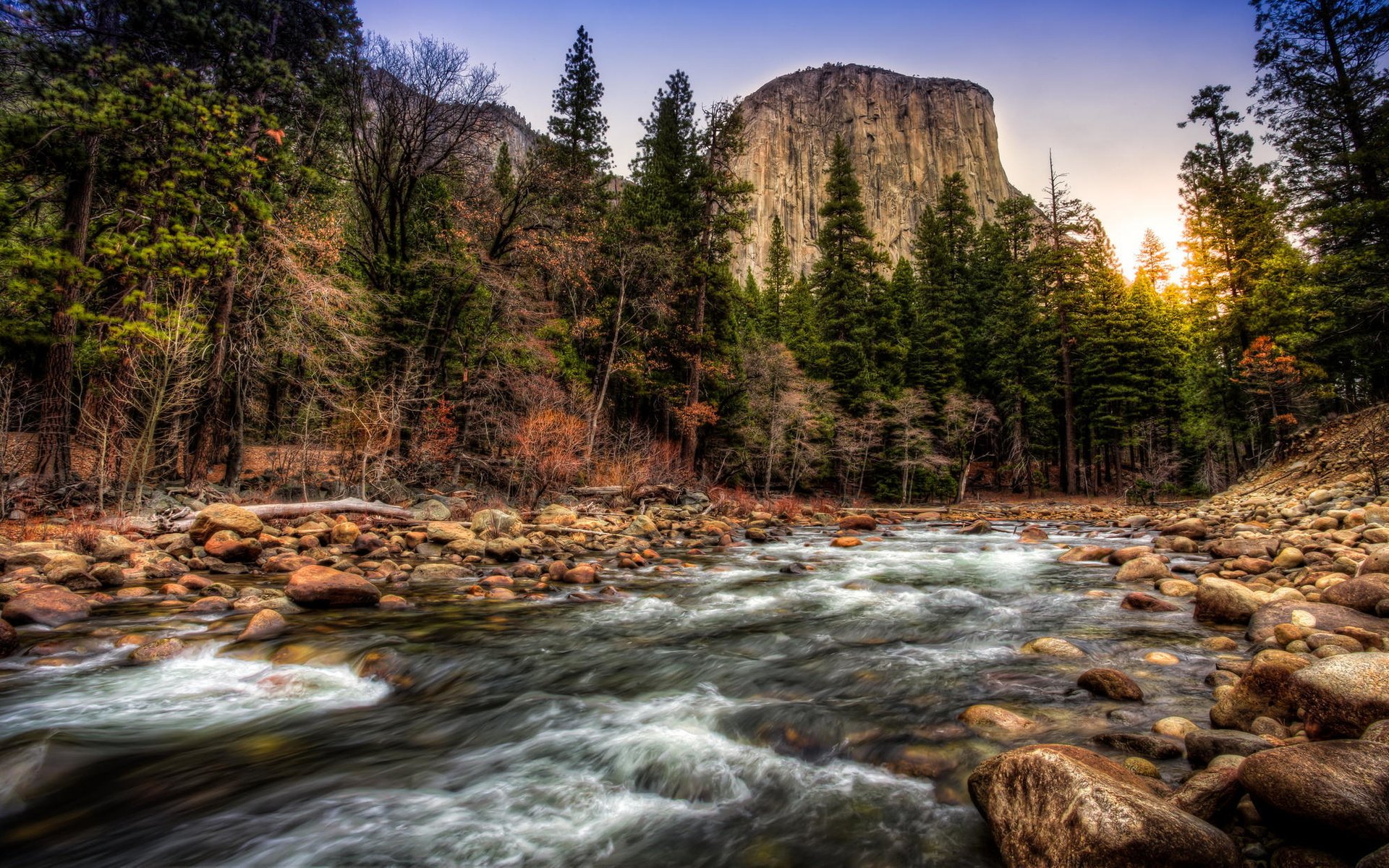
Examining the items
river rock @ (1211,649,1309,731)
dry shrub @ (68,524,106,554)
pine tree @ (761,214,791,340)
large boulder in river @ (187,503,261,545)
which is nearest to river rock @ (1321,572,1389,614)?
river rock @ (1211,649,1309,731)

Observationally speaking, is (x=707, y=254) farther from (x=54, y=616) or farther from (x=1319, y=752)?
(x=1319, y=752)

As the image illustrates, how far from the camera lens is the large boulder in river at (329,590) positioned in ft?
21.2

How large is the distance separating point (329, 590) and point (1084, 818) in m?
7.04

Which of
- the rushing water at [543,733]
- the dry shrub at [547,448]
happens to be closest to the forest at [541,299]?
the dry shrub at [547,448]

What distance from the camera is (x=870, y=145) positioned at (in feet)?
422

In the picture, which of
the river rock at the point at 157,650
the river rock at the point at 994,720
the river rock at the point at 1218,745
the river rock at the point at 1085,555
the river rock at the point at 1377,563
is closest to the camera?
the river rock at the point at 1218,745

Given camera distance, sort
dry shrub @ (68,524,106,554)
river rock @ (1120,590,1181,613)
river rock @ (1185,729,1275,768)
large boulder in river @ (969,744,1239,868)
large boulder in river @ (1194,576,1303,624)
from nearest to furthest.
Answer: large boulder in river @ (969,744,1239,868), river rock @ (1185,729,1275,768), large boulder in river @ (1194,576,1303,624), river rock @ (1120,590,1181,613), dry shrub @ (68,524,106,554)

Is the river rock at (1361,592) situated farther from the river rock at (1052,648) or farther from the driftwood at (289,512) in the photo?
the driftwood at (289,512)

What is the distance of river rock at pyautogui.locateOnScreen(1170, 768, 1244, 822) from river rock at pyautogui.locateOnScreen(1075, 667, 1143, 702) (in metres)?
1.70

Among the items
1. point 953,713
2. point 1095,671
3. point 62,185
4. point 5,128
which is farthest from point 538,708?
point 62,185

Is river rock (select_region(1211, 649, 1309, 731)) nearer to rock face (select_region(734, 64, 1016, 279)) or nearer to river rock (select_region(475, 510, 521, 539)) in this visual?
river rock (select_region(475, 510, 521, 539))

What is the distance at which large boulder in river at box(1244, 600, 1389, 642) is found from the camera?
14.2 ft

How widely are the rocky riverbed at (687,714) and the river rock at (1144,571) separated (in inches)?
1.9

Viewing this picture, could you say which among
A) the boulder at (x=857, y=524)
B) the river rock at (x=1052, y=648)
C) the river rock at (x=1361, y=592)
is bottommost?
the boulder at (x=857, y=524)
